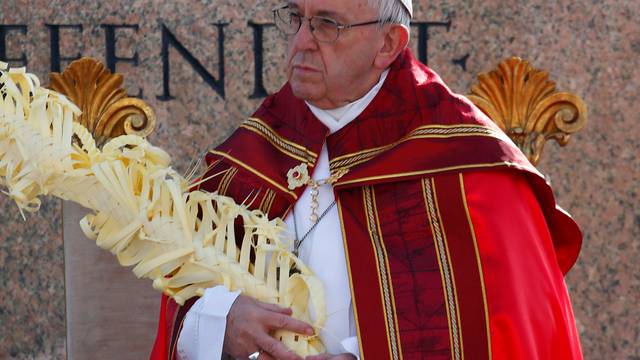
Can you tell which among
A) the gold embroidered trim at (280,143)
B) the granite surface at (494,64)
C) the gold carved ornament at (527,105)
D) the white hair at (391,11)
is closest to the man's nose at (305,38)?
the white hair at (391,11)

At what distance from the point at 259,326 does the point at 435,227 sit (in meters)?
0.49

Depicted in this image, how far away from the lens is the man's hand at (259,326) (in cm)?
320

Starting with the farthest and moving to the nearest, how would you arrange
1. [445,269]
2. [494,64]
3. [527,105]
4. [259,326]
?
[494,64] < [527,105] < [445,269] < [259,326]

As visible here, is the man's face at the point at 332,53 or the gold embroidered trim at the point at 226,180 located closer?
the man's face at the point at 332,53

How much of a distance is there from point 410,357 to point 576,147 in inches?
63.3

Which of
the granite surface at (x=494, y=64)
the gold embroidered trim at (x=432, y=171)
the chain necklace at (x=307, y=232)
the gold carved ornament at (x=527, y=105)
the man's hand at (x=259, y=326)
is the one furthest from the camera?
the granite surface at (x=494, y=64)

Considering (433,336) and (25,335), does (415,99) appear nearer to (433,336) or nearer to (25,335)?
(433,336)

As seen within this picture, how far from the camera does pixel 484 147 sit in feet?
11.0

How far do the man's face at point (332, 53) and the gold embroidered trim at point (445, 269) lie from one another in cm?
32

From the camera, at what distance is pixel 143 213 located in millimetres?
3225

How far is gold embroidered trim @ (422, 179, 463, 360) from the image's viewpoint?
10.7 ft

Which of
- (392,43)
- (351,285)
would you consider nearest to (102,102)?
(392,43)

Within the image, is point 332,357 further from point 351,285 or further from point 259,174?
point 259,174

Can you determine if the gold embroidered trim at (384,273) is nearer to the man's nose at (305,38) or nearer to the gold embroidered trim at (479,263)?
the gold embroidered trim at (479,263)
